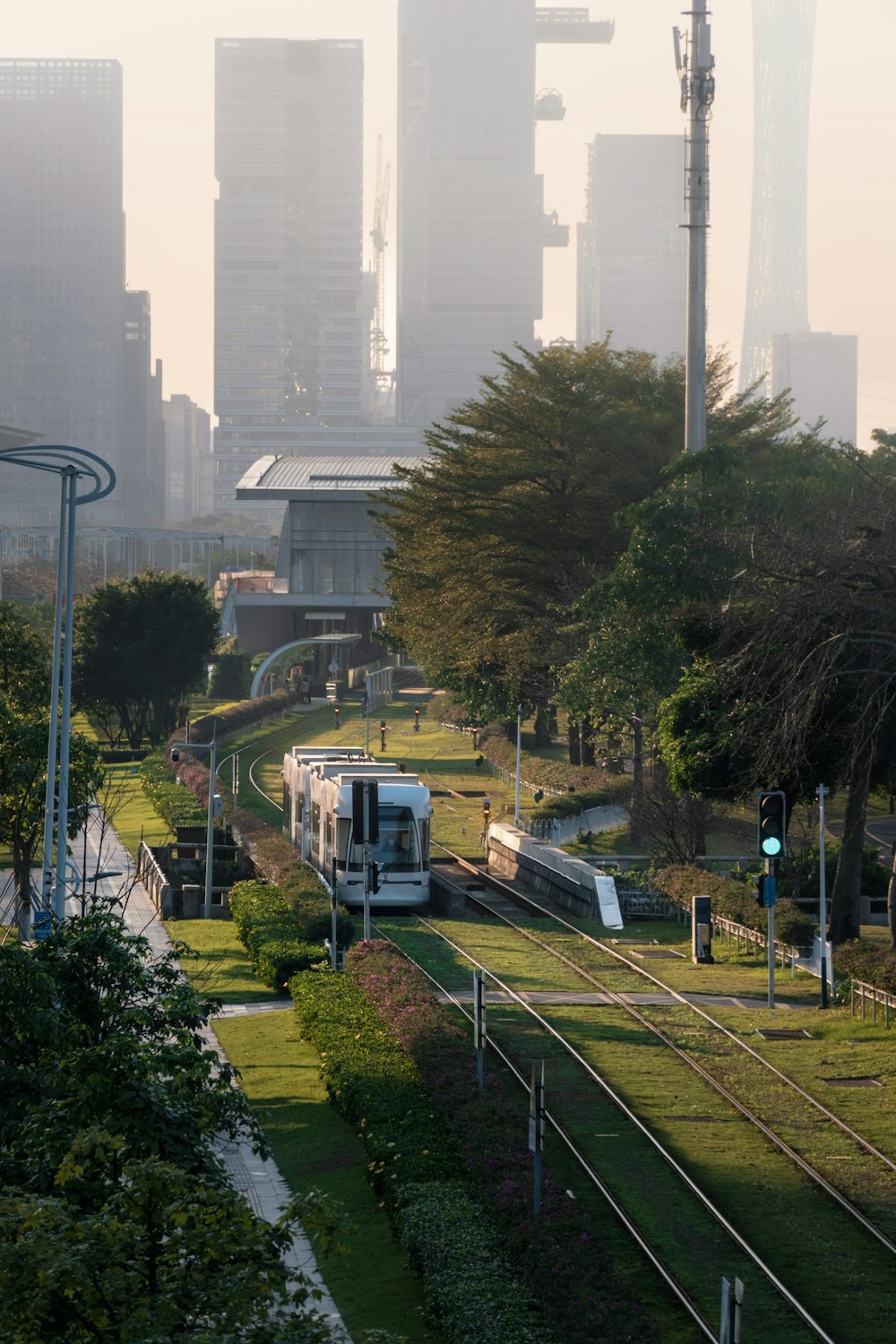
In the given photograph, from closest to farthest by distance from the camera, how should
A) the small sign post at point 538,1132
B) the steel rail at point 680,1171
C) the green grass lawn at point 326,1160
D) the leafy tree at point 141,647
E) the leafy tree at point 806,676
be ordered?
1. the steel rail at point 680,1171
2. the green grass lawn at point 326,1160
3. the small sign post at point 538,1132
4. the leafy tree at point 806,676
5. the leafy tree at point 141,647

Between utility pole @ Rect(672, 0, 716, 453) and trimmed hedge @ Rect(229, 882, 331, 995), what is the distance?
61.9 ft

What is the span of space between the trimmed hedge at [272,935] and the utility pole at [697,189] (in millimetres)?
18868

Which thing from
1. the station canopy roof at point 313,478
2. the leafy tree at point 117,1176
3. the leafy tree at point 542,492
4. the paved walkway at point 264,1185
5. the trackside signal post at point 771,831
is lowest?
the paved walkway at point 264,1185

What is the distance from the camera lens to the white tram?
38.9m

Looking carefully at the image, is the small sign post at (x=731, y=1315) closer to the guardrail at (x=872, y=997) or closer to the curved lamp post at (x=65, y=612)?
the curved lamp post at (x=65, y=612)

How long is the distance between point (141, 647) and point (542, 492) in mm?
25276

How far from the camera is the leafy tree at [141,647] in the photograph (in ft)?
260

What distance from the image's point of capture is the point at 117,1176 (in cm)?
1234

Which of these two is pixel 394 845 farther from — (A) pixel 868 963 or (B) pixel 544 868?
(A) pixel 868 963

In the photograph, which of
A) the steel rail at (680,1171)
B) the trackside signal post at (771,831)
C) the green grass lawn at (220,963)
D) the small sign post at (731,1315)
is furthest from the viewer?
the green grass lawn at (220,963)

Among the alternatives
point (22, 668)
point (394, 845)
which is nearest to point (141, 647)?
point (22, 668)

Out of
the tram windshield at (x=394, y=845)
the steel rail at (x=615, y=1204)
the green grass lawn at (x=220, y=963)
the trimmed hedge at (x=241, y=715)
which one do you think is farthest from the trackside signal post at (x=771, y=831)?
the trimmed hedge at (x=241, y=715)

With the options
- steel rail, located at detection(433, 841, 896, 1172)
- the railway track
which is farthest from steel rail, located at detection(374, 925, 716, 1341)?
steel rail, located at detection(433, 841, 896, 1172)

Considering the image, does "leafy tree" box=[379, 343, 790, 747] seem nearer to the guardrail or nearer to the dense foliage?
the dense foliage
